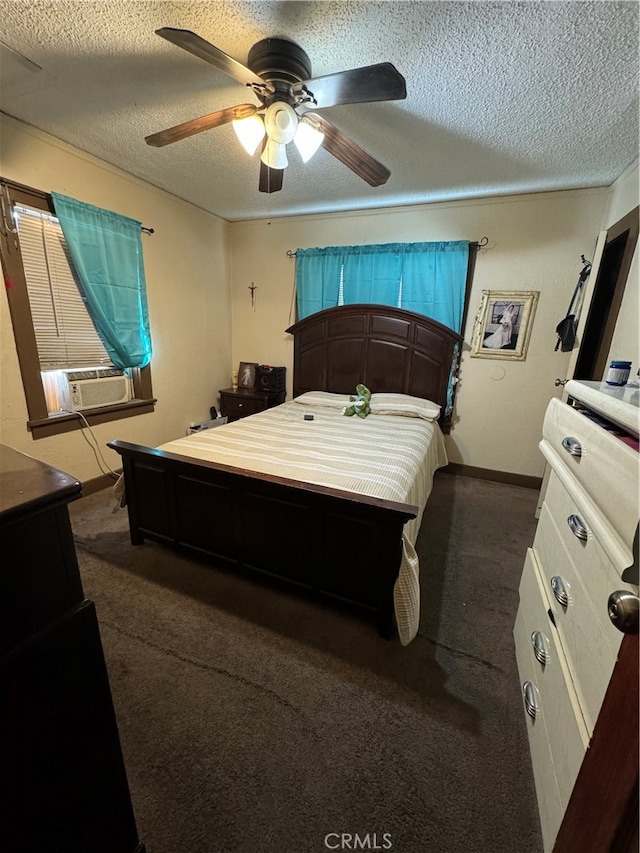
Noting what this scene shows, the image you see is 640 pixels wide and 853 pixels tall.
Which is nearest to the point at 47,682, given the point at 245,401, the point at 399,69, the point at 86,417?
the point at 399,69

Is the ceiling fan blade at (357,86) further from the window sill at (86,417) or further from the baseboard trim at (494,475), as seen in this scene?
the baseboard trim at (494,475)

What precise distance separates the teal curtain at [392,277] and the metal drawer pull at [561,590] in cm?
260

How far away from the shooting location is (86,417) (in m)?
2.78

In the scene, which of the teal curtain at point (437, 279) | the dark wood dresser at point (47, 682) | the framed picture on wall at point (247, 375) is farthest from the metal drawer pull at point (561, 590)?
the framed picture on wall at point (247, 375)

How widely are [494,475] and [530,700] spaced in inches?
97.2

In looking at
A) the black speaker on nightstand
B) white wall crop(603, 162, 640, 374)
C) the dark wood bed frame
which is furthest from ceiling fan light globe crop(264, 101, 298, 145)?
the black speaker on nightstand

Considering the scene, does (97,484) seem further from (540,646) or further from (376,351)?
(540,646)

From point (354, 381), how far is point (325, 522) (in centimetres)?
221

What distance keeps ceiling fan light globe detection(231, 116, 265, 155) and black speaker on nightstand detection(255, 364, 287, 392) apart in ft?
7.90

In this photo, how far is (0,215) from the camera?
215 cm

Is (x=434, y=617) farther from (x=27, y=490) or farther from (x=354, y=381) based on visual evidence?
(x=354, y=381)

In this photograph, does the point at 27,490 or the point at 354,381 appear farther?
the point at 354,381

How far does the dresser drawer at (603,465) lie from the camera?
706 mm

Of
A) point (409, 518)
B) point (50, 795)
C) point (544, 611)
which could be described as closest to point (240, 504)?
point (409, 518)
